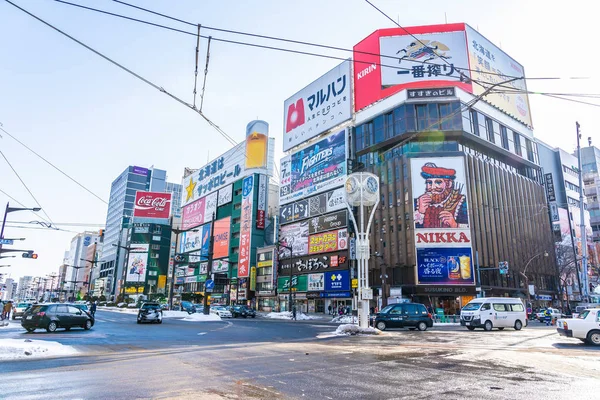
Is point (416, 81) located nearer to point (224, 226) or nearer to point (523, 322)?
point (523, 322)

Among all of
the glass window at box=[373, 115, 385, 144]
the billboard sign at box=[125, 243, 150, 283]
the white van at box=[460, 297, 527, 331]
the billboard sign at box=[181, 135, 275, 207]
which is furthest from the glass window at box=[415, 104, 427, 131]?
the billboard sign at box=[125, 243, 150, 283]

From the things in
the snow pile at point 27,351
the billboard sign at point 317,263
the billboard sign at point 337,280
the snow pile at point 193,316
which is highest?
the billboard sign at point 317,263

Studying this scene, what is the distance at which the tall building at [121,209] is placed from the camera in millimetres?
142250

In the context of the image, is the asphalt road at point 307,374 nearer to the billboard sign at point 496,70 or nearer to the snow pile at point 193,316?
the snow pile at point 193,316

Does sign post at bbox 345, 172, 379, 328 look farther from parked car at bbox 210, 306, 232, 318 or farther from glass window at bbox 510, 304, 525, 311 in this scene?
parked car at bbox 210, 306, 232, 318

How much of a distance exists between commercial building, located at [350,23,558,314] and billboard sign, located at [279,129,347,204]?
9.02ft

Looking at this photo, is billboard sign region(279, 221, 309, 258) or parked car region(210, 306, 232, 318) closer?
parked car region(210, 306, 232, 318)

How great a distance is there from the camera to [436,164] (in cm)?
5475

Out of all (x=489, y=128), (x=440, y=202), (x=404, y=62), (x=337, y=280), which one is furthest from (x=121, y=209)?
(x=489, y=128)

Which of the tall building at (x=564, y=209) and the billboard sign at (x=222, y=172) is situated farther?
the billboard sign at (x=222, y=172)

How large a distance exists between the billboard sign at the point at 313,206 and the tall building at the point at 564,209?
35.2 meters

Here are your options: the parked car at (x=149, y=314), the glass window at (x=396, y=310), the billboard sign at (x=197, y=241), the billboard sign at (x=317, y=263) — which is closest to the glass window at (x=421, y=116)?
the billboard sign at (x=317, y=263)

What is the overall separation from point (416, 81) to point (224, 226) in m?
56.4

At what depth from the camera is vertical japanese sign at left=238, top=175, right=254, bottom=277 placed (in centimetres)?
8312
